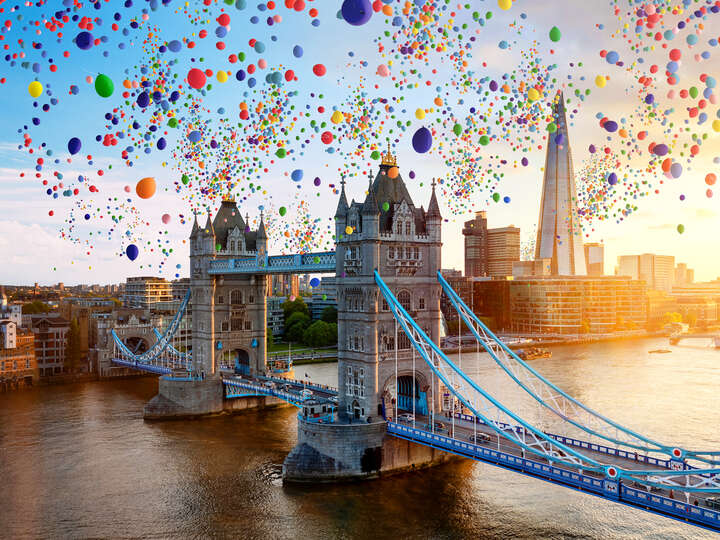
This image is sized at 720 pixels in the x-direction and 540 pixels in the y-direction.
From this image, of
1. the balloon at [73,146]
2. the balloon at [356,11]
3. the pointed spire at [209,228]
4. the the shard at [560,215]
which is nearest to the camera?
the balloon at [356,11]

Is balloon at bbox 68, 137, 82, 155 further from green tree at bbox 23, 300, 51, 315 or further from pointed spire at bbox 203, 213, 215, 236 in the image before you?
green tree at bbox 23, 300, 51, 315

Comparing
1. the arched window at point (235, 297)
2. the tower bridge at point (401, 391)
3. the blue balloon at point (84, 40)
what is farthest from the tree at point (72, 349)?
the blue balloon at point (84, 40)

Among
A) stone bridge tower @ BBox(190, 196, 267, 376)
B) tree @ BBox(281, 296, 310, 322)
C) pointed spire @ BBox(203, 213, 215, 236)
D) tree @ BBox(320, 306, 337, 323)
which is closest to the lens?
pointed spire @ BBox(203, 213, 215, 236)

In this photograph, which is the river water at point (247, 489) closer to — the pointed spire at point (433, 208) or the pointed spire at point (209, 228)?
the pointed spire at point (433, 208)

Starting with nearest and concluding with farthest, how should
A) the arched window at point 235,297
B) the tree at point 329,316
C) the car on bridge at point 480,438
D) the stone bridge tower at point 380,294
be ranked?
1. the car on bridge at point 480,438
2. the stone bridge tower at point 380,294
3. the arched window at point 235,297
4. the tree at point 329,316

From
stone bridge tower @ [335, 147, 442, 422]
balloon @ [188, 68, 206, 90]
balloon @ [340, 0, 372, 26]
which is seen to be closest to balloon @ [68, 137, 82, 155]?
balloon @ [188, 68, 206, 90]

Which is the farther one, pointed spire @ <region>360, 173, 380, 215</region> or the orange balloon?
pointed spire @ <region>360, 173, 380, 215</region>
